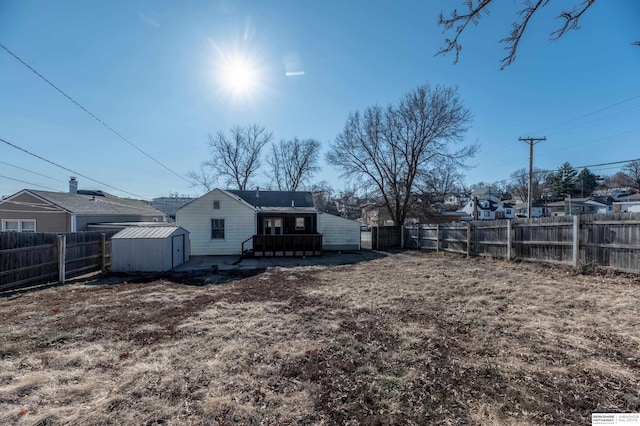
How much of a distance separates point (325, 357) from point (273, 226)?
1451cm

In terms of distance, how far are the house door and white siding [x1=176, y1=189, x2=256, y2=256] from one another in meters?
1.34

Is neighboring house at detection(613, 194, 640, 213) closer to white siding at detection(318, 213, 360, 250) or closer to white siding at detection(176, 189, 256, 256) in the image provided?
white siding at detection(318, 213, 360, 250)

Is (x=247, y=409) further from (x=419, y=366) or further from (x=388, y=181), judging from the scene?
(x=388, y=181)

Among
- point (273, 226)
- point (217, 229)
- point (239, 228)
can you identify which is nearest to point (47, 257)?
point (217, 229)

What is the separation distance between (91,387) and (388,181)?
20.4 m

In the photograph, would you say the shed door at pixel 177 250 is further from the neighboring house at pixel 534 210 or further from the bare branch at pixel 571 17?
the neighboring house at pixel 534 210

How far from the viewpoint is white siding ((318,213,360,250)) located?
60.5 ft

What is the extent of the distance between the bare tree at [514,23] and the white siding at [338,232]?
15397mm

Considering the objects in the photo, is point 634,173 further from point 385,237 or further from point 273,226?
point 273,226

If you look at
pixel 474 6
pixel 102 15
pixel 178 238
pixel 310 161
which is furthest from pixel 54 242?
pixel 310 161

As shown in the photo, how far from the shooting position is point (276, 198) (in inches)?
791

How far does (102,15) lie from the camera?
800 centimetres

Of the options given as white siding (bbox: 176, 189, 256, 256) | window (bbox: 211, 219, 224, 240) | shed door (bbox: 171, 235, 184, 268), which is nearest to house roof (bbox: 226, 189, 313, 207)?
white siding (bbox: 176, 189, 256, 256)

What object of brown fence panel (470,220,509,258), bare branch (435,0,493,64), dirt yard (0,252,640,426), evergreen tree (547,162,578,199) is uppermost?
evergreen tree (547,162,578,199)
